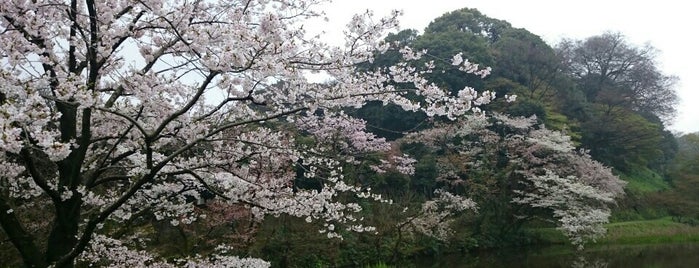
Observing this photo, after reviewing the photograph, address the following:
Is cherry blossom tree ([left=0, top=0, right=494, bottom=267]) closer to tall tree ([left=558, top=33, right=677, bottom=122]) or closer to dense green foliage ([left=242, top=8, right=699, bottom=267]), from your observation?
dense green foliage ([left=242, top=8, right=699, bottom=267])

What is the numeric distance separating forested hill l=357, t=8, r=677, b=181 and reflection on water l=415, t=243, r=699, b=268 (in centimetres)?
613

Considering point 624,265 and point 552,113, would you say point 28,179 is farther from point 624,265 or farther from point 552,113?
point 552,113

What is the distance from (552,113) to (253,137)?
837 inches

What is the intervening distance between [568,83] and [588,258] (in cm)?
1482

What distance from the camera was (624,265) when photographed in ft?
44.7

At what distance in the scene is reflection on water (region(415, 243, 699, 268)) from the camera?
45.6ft

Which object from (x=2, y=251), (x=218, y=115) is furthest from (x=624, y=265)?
(x=2, y=251)

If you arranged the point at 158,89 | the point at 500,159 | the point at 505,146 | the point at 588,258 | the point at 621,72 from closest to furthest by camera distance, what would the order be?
the point at 158,89 < the point at 588,258 < the point at 505,146 < the point at 500,159 < the point at 621,72

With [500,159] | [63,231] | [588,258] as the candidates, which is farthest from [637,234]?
[63,231]

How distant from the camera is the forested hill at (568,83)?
24.3 meters

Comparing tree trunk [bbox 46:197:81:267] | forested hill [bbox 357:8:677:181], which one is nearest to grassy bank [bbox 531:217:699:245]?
forested hill [bbox 357:8:677:181]

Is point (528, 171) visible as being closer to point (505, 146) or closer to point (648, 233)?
point (505, 146)

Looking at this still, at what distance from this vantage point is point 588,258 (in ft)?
50.3

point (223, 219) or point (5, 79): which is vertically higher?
point (223, 219)
